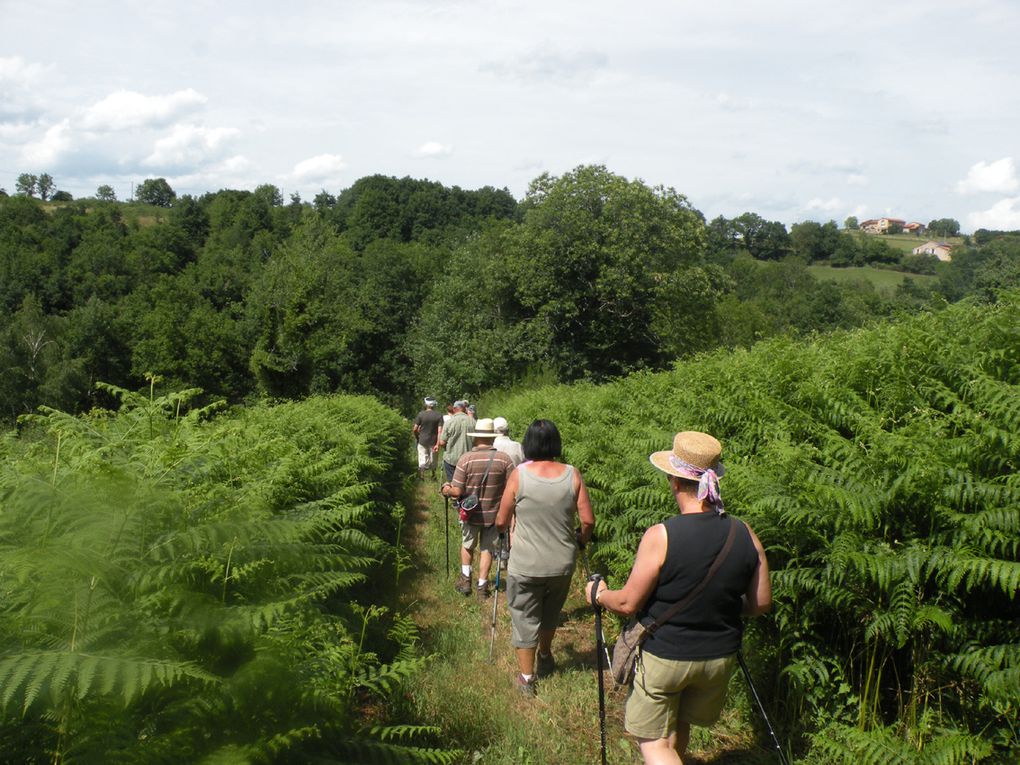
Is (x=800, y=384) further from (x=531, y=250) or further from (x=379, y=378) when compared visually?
(x=379, y=378)

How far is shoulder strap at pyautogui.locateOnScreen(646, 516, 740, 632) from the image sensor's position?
132 inches

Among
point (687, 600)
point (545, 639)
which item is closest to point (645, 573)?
point (687, 600)

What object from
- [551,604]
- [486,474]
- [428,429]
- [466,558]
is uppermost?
[486,474]

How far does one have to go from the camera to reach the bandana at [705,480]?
11.2 feet

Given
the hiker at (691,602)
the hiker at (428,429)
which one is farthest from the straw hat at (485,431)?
the hiker at (428,429)

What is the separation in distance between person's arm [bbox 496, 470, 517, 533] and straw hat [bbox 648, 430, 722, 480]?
80.2 inches

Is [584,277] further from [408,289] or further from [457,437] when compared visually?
[408,289]

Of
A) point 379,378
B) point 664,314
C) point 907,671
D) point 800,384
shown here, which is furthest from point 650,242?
point 379,378

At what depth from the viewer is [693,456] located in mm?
3490

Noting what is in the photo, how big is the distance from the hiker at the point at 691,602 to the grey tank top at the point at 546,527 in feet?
5.48

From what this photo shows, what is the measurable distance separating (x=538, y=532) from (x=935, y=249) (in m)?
132

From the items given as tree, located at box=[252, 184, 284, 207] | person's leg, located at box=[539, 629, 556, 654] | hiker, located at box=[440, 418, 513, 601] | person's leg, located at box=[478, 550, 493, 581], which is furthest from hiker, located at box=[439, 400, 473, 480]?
tree, located at box=[252, 184, 284, 207]

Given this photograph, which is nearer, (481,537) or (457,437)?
(481,537)

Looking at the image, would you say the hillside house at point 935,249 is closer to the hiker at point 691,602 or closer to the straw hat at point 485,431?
the straw hat at point 485,431
